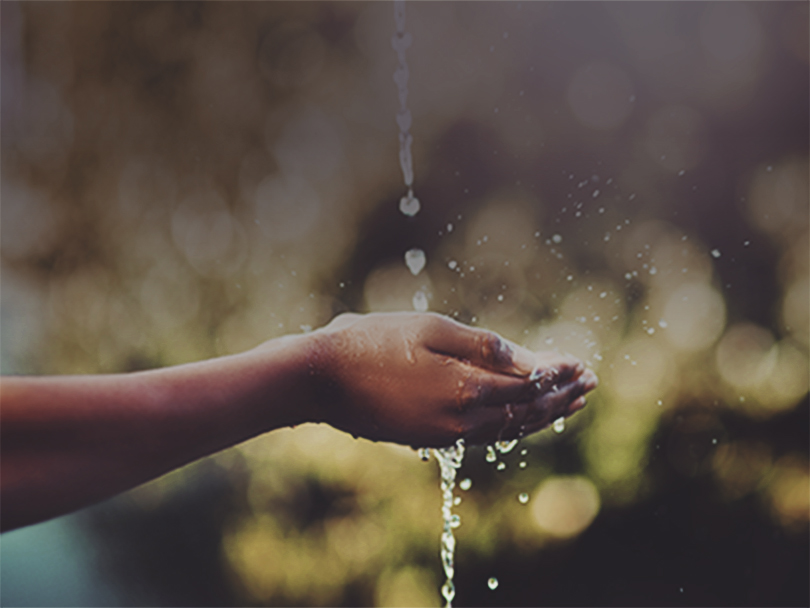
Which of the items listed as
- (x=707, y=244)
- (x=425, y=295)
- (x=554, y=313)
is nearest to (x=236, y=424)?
(x=425, y=295)

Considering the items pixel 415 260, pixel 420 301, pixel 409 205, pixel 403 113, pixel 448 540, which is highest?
pixel 403 113

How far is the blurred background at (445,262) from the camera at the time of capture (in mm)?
1594

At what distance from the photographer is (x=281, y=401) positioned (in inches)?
30.1

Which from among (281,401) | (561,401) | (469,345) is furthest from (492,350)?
(281,401)

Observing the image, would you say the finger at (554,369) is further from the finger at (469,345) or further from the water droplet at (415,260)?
the water droplet at (415,260)

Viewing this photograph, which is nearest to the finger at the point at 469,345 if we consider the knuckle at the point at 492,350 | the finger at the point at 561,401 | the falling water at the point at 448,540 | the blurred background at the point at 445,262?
the knuckle at the point at 492,350

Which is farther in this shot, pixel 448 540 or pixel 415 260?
pixel 448 540

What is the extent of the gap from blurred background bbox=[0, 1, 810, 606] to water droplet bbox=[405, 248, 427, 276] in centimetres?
3

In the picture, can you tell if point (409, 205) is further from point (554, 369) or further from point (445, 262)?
point (554, 369)

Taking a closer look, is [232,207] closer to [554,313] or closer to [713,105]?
[554,313]

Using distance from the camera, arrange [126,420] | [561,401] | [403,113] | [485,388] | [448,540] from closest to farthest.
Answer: [126,420], [485,388], [561,401], [403,113], [448,540]

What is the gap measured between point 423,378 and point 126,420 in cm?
35

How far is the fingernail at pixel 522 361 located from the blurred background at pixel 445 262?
0.84 meters

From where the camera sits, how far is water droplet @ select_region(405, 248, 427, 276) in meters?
1.67
